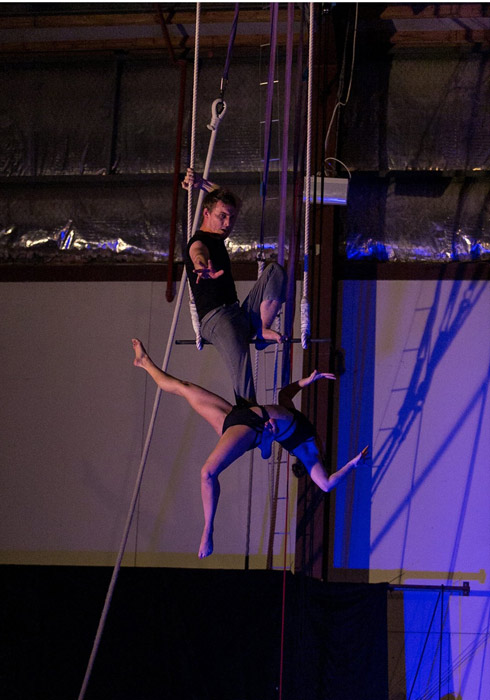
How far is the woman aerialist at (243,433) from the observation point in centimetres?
336

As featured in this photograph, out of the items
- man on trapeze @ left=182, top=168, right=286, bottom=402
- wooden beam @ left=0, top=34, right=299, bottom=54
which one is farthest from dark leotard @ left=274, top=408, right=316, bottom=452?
wooden beam @ left=0, top=34, right=299, bottom=54

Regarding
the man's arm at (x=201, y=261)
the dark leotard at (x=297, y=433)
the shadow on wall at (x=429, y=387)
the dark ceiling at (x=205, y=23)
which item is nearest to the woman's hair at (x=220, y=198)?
the man's arm at (x=201, y=261)

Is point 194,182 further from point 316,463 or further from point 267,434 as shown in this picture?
point 316,463

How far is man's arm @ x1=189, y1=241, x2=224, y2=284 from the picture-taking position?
3.13 meters

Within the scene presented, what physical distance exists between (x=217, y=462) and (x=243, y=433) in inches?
7.1

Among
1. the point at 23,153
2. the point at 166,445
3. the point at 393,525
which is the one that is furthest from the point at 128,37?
the point at 393,525

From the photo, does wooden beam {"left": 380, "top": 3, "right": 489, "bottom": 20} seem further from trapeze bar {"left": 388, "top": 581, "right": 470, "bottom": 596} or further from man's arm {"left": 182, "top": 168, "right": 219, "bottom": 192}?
trapeze bar {"left": 388, "top": 581, "right": 470, "bottom": 596}

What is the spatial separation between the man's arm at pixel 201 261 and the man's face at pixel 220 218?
8.5 inches

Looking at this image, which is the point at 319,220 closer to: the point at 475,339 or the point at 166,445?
the point at 475,339

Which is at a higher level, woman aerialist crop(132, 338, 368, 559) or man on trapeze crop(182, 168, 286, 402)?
man on trapeze crop(182, 168, 286, 402)

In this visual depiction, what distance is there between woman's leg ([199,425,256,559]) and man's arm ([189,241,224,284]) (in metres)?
0.74

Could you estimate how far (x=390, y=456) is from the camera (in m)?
6.11

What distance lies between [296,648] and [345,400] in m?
2.04

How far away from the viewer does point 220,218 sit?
11.6 feet
